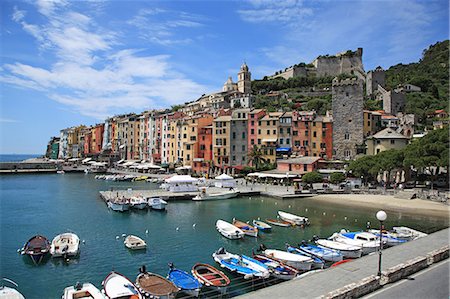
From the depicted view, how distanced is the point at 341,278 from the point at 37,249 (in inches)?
789

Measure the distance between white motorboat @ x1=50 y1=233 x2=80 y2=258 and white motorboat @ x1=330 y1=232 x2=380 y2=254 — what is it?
61.1ft


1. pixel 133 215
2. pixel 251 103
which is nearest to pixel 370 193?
pixel 133 215

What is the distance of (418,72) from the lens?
122 meters

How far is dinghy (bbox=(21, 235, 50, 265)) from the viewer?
23.3 metres

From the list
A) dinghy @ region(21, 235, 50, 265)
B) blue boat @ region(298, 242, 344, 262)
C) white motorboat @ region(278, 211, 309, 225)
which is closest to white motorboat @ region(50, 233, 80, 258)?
dinghy @ region(21, 235, 50, 265)

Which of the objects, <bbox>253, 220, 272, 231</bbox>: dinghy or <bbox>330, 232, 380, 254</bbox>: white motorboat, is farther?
<bbox>253, 220, 272, 231</bbox>: dinghy

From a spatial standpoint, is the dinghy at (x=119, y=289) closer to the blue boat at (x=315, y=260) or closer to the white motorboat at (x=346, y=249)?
the blue boat at (x=315, y=260)

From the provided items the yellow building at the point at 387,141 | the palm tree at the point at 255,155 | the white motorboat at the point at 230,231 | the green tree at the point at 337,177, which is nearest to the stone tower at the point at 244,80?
the palm tree at the point at 255,155

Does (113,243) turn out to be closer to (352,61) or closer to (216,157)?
(216,157)

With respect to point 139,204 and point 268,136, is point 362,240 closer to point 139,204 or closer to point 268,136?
point 139,204

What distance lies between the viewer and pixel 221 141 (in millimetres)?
73125

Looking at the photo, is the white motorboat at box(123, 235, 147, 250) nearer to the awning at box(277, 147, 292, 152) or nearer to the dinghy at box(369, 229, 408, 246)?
the dinghy at box(369, 229, 408, 246)

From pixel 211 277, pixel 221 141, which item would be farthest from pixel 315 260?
pixel 221 141

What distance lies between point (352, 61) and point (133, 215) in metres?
106
